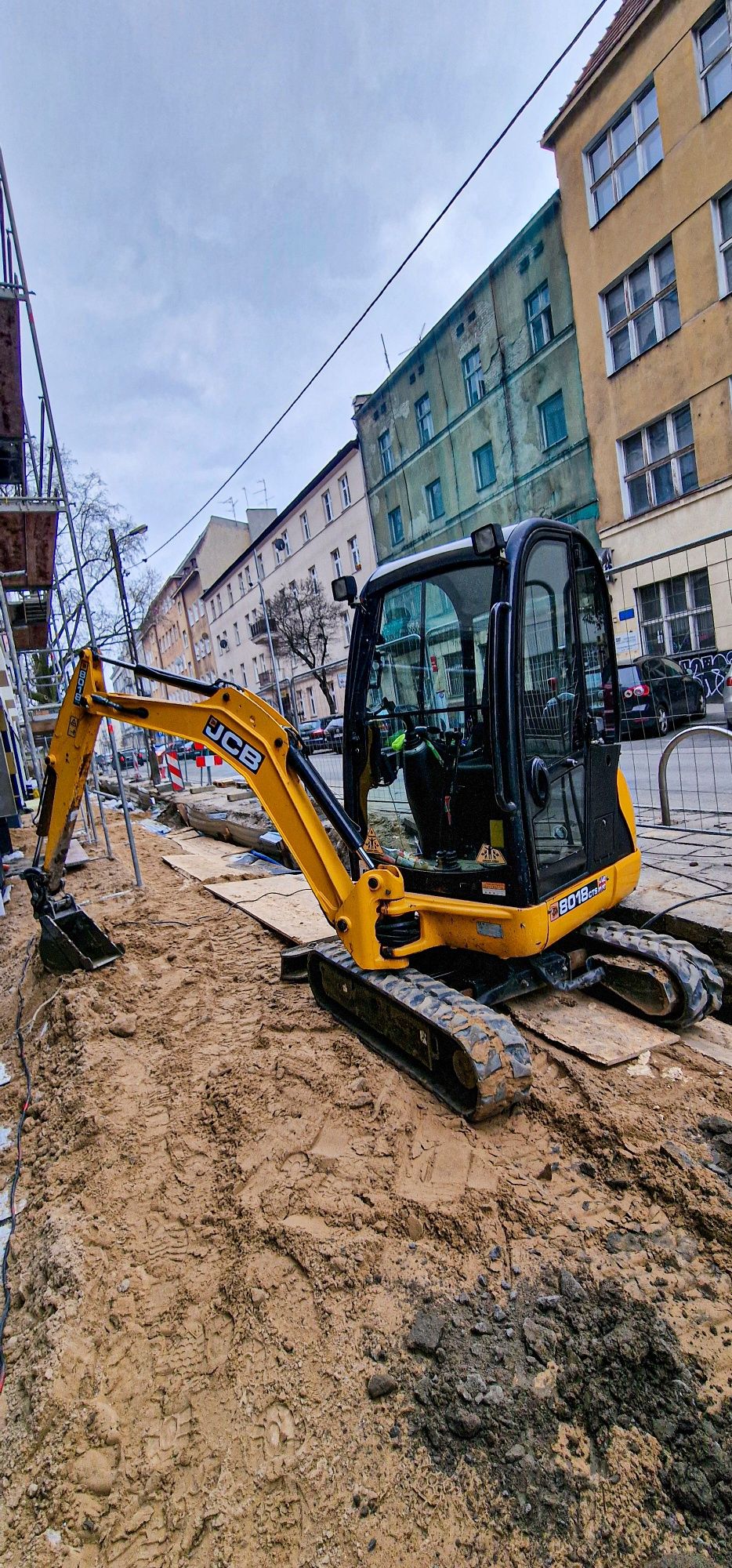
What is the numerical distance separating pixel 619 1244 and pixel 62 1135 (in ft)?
8.26

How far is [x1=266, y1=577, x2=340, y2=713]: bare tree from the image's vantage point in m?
31.3

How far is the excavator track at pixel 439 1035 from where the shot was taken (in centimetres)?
285

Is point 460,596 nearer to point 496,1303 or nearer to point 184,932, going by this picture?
point 496,1303

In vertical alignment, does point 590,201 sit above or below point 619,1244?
above

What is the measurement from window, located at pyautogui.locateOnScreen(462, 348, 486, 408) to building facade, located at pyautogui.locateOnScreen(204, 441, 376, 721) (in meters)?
8.39

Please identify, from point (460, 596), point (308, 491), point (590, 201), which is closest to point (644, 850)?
point (460, 596)

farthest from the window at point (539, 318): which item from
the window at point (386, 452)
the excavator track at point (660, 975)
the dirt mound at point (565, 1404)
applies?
the dirt mound at point (565, 1404)

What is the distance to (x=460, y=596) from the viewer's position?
354 centimetres

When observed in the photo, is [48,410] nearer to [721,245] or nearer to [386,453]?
[721,245]

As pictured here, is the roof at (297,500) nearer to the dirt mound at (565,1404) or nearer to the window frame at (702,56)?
the window frame at (702,56)

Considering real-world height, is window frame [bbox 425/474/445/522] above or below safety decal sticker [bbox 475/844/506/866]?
above

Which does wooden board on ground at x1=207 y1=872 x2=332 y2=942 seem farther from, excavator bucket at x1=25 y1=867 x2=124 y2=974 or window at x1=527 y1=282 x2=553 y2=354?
window at x1=527 y1=282 x2=553 y2=354

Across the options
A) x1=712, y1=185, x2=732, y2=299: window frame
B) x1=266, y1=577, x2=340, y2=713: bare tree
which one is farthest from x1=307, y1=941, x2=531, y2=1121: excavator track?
x1=266, y1=577, x2=340, y2=713: bare tree

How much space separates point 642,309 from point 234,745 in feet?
58.0
